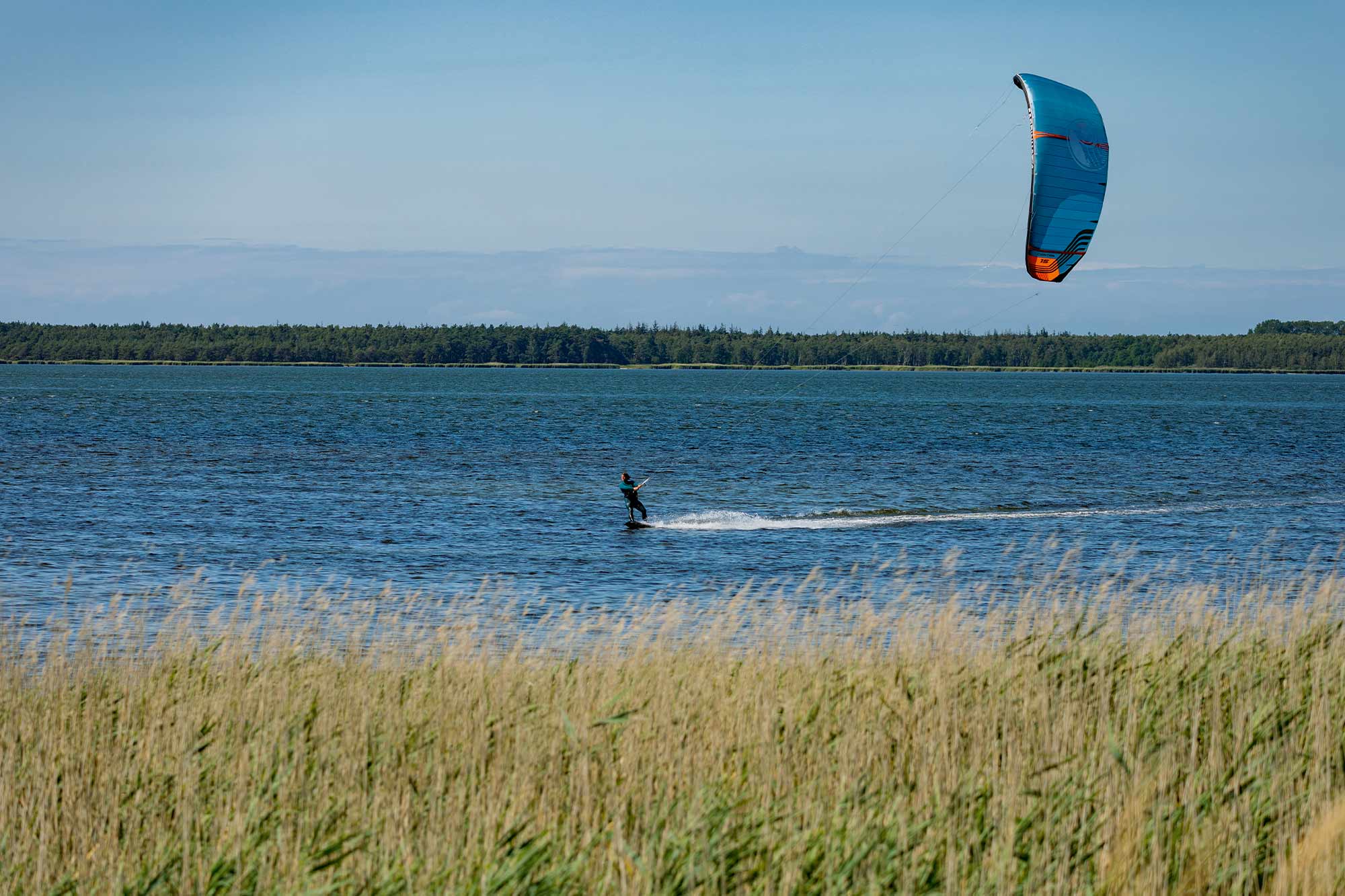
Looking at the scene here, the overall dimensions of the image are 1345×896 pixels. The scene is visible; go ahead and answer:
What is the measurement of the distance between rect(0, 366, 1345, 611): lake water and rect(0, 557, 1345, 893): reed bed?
4646mm

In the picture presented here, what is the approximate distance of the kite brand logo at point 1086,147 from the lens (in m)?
26.7

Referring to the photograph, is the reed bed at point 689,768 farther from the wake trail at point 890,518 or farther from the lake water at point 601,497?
the wake trail at point 890,518

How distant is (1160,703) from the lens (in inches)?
436

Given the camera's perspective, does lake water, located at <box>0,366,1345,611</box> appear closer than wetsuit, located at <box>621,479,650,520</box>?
Yes

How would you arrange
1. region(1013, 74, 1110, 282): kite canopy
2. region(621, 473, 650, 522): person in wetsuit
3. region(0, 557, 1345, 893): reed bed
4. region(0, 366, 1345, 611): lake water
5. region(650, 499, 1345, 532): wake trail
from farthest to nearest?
1. region(650, 499, 1345, 532): wake trail
2. region(621, 473, 650, 522): person in wetsuit
3. region(0, 366, 1345, 611): lake water
4. region(1013, 74, 1110, 282): kite canopy
5. region(0, 557, 1345, 893): reed bed

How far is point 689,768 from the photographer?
9.66 meters

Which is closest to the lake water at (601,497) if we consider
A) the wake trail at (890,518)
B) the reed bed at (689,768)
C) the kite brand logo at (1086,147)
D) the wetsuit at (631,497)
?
the wake trail at (890,518)

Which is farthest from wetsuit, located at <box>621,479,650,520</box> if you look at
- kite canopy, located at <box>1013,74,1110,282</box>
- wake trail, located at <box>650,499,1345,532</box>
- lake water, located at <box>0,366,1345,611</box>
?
kite canopy, located at <box>1013,74,1110,282</box>

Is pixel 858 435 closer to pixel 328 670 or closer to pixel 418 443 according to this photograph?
pixel 418 443

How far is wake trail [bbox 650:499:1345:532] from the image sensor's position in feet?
122

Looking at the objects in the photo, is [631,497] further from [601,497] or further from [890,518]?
[601,497]

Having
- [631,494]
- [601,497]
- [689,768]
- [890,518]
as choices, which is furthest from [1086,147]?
[601,497]

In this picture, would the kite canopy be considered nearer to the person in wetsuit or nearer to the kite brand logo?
the kite brand logo

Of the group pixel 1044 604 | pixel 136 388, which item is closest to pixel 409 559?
pixel 1044 604
